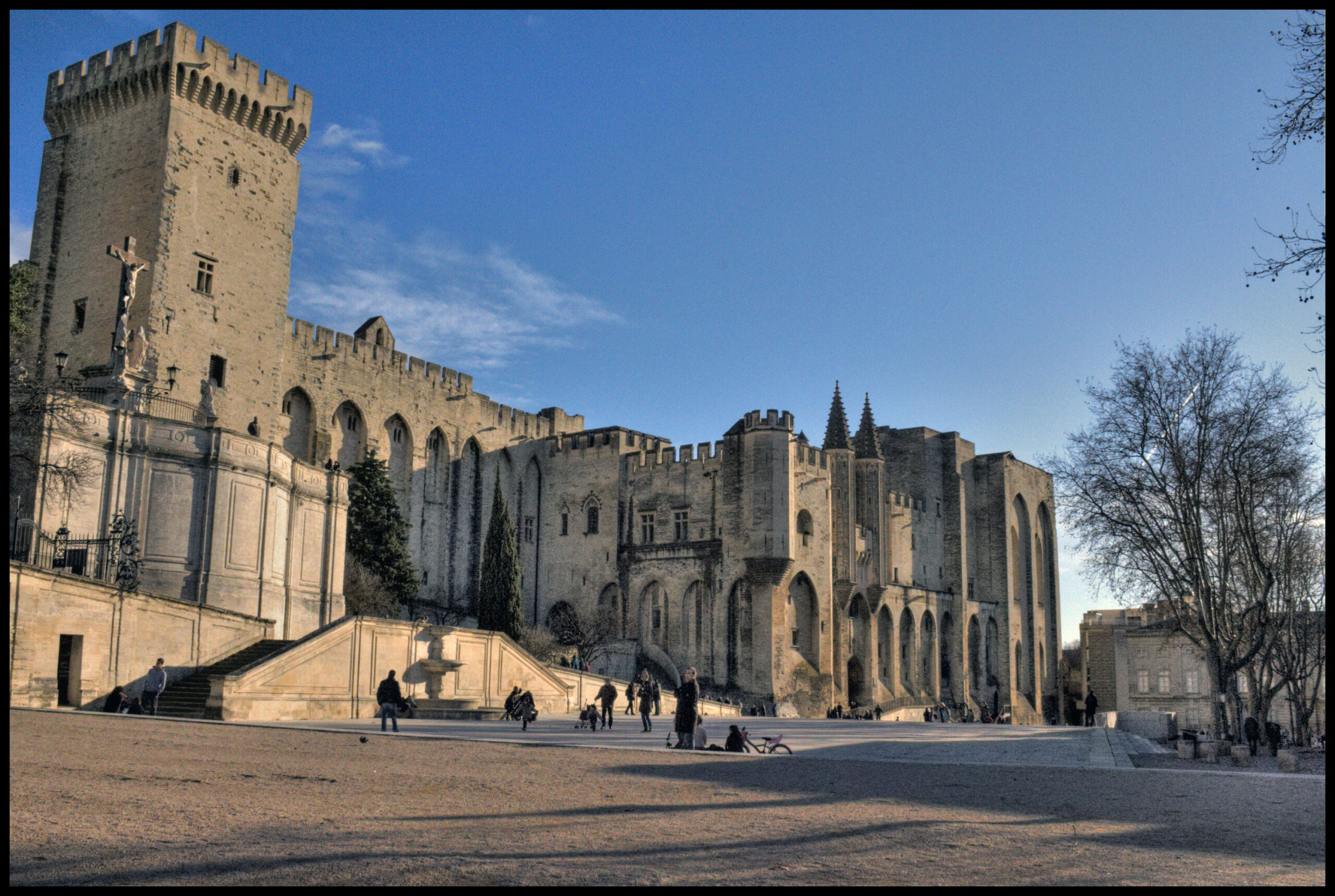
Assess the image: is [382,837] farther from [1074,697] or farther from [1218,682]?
[1074,697]

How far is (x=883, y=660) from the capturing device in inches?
2098

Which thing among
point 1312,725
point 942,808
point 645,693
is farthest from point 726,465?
point 942,808

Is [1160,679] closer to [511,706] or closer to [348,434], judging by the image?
[348,434]

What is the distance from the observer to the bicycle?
55.8ft

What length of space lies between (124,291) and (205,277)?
6.46m

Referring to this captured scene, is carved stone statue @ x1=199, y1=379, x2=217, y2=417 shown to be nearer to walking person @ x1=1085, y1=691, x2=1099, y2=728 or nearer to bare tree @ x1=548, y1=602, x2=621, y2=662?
bare tree @ x1=548, y1=602, x2=621, y2=662

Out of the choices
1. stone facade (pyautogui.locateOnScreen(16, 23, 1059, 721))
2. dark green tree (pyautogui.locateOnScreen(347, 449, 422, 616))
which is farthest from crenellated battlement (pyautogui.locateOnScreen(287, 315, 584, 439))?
dark green tree (pyautogui.locateOnScreen(347, 449, 422, 616))

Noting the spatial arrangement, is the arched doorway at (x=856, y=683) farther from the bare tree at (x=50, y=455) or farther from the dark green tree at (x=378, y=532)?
the bare tree at (x=50, y=455)

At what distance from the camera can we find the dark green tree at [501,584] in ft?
134

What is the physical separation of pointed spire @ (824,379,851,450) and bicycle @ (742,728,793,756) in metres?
34.4

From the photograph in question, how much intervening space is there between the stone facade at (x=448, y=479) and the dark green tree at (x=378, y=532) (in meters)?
1.70

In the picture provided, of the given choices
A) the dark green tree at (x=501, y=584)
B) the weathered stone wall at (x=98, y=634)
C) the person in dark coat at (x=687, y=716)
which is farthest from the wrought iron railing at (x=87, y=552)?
the dark green tree at (x=501, y=584)

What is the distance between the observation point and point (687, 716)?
17.3 metres

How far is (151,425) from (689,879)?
23.5 metres
